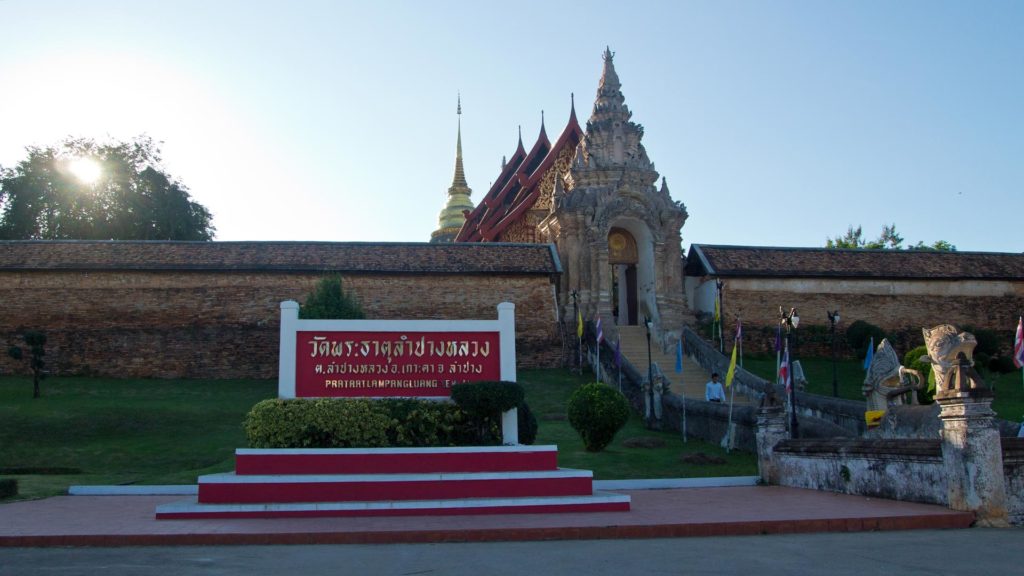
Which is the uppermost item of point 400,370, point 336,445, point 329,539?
point 400,370

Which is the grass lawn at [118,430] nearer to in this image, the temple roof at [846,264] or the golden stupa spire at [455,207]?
the temple roof at [846,264]

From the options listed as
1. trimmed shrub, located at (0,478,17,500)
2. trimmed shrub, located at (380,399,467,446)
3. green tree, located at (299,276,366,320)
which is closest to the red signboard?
trimmed shrub, located at (380,399,467,446)

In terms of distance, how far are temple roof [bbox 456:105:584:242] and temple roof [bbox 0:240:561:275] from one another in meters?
6.40

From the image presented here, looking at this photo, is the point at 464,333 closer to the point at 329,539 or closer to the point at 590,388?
the point at 329,539

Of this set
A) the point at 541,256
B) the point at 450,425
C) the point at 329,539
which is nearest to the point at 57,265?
the point at 541,256

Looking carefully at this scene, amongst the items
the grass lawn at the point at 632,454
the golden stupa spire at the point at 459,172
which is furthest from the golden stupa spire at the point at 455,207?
the grass lawn at the point at 632,454

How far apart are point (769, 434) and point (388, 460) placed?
5.94 m

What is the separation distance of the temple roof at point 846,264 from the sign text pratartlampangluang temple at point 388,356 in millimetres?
18512

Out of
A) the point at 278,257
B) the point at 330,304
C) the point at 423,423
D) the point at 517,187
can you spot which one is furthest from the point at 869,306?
the point at 423,423

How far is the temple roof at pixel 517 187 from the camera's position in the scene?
114 ft

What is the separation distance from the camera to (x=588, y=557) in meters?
7.08

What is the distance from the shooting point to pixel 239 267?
27.0 meters

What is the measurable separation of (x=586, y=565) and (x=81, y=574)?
3659mm

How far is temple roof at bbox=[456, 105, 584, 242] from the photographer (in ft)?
114
